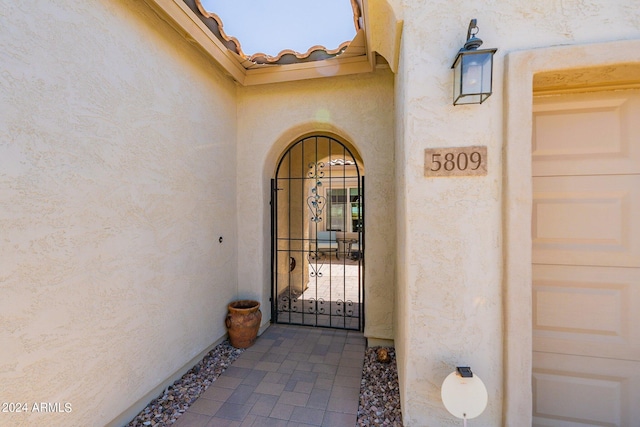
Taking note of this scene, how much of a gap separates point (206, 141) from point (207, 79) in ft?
3.53

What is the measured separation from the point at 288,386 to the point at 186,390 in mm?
1440

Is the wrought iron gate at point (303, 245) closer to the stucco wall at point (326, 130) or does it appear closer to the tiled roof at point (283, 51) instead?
the stucco wall at point (326, 130)

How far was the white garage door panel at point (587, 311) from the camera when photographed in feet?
9.01

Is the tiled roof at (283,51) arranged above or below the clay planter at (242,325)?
above

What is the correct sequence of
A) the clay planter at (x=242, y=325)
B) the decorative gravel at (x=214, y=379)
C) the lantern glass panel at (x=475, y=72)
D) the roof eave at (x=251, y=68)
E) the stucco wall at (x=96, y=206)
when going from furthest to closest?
the clay planter at (x=242, y=325) → the roof eave at (x=251, y=68) → the decorative gravel at (x=214, y=379) → the lantern glass panel at (x=475, y=72) → the stucco wall at (x=96, y=206)

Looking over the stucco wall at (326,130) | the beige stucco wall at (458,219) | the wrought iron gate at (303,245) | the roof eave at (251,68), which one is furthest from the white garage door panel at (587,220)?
the roof eave at (251,68)

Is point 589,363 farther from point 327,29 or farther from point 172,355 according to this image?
point 327,29

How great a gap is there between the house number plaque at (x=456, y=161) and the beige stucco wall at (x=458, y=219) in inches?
2.2

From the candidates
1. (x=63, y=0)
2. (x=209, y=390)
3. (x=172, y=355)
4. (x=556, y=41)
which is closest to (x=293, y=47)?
(x=63, y=0)

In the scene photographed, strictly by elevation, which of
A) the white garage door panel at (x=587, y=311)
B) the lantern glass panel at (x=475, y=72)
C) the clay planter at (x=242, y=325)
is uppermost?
the lantern glass panel at (x=475, y=72)

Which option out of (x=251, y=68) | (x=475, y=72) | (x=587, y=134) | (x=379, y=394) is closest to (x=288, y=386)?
(x=379, y=394)

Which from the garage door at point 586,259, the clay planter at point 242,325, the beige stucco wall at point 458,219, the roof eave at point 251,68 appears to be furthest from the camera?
the clay planter at point 242,325

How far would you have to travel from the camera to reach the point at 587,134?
2.85 metres

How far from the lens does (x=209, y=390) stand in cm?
383
